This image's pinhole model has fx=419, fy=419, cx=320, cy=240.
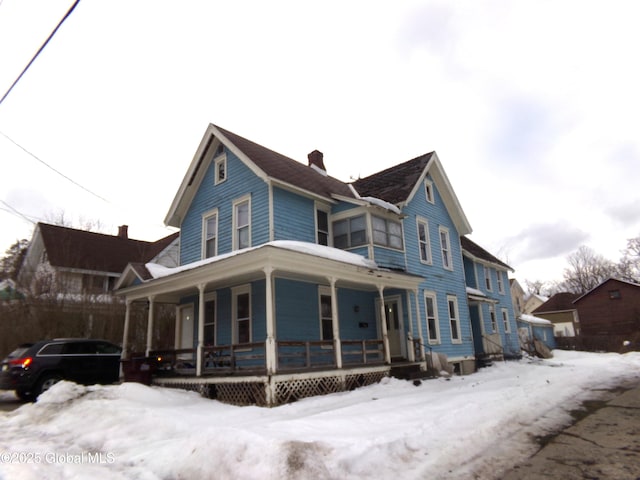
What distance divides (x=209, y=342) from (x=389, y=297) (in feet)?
22.9

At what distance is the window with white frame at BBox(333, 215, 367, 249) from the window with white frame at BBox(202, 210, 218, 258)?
455 cm

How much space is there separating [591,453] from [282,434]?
4215 mm

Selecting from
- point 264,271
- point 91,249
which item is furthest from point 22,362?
point 91,249

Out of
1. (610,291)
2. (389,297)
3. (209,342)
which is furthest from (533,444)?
(610,291)

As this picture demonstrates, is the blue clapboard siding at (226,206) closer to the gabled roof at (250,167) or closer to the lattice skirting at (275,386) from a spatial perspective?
the gabled roof at (250,167)

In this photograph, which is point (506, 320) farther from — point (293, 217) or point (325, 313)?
point (293, 217)

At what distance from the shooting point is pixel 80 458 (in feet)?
19.9

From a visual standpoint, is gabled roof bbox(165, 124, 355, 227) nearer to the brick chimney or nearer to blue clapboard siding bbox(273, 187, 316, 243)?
blue clapboard siding bbox(273, 187, 316, 243)

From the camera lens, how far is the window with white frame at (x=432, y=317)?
55.8 feet

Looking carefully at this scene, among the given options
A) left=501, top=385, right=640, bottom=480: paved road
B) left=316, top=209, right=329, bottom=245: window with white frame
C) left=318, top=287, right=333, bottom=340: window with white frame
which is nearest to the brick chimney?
left=316, top=209, right=329, bottom=245: window with white frame

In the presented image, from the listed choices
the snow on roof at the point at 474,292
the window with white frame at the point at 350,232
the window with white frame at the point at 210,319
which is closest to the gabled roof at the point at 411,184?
the window with white frame at the point at 350,232

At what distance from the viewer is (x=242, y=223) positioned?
15.0 metres

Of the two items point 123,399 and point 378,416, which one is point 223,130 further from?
point 378,416

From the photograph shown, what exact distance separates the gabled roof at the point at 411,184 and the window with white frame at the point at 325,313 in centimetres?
491
